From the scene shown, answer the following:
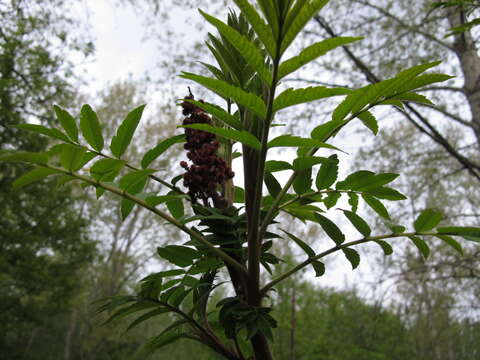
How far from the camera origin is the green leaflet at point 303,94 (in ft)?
1.46

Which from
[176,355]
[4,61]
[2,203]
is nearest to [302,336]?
[176,355]

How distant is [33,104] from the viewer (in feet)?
22.0

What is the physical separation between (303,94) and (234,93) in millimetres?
90

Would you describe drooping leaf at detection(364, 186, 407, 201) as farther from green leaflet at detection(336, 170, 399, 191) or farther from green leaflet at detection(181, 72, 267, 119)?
green leaflet at detection(181, 72, 267, 119)

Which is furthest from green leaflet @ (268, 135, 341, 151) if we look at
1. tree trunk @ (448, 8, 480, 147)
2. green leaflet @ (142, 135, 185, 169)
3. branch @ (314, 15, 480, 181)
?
tree trunk @ (448, 8, 480, 147)

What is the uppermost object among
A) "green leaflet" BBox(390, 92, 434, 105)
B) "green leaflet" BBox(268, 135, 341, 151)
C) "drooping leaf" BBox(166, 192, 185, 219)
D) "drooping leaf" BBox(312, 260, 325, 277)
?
"green leaflet" BBox(390, 92, 434, 105)

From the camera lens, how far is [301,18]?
1.38 ft

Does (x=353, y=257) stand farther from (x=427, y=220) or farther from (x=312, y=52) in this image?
(x=312, y=52)

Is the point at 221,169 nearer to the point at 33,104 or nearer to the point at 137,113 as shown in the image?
the point at 137,113

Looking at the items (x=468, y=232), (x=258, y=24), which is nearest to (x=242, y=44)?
(x=258, y=24)

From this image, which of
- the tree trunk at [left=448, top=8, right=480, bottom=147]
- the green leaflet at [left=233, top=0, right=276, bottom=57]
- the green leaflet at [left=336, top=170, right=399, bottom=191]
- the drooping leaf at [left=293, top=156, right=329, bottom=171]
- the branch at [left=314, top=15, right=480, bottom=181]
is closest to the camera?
the green leaflet at [left=233, top=0, right=276, bottom=57]

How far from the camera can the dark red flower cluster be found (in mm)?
562

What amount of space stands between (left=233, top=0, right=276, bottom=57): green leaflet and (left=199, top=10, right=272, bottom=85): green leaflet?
2cm

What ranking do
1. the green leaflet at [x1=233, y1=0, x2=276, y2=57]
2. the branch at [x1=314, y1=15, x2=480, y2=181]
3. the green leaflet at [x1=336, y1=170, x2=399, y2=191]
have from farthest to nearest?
the branch at [x1=314, y1=15, x2=480, y2=181], the green leaflet at [x1=336, y1=170, x2=399, y2=191], the green leaflet at [x1=233, y1=0, x2=276, y2=57]
